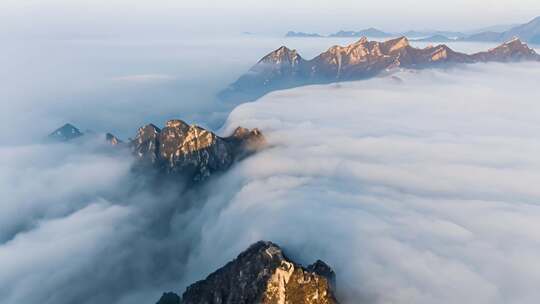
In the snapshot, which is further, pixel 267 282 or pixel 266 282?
pixel 266 282

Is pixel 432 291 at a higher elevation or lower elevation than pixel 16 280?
higher

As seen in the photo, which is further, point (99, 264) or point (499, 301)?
point (99, 264)

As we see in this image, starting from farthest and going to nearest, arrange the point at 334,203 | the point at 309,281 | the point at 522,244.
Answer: the point at 334,203 < the point at 522,244 < the point at 309,281

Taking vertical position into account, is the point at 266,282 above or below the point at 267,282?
below

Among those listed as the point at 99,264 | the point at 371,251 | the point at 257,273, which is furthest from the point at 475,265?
the point at 99,264

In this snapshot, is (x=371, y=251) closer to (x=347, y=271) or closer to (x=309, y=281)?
(x=347, y=271)

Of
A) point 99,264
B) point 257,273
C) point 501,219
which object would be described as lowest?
point 99,264
